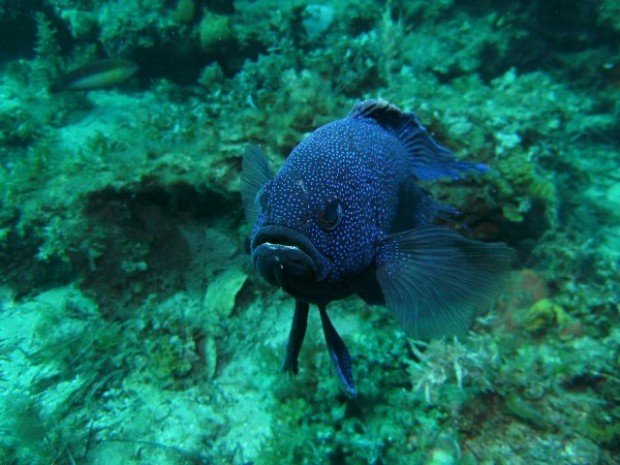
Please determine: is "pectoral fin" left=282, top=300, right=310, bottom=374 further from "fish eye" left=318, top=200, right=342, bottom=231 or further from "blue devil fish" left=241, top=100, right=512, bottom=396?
"fish eye" left=318, top=200, right=342, bottom=231

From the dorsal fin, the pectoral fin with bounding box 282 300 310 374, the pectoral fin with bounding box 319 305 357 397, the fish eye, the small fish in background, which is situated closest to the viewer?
the fish eye

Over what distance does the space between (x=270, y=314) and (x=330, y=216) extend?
3.07 metres

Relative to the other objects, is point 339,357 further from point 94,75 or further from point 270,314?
point 94,75

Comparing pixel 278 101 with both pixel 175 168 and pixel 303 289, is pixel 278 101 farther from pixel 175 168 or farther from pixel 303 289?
pixel 303 289

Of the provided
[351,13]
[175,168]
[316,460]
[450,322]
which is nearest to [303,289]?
[450,322]

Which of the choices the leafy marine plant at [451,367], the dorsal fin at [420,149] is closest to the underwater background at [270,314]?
the leafy marine plant at [451,367]

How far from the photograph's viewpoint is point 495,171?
15.1ft

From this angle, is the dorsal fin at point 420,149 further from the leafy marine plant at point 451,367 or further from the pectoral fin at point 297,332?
the leafy marine plant at point 451,367

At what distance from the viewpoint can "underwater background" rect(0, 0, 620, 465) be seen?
131 inches

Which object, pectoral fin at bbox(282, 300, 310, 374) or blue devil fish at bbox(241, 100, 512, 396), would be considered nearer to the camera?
blue devil fish at bbox(241, 100, 512, 396)

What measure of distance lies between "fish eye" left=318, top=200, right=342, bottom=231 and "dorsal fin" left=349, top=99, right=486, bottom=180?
3.57 feet

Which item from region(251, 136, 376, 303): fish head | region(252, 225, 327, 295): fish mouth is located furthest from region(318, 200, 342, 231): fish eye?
region(252, 225, 327, 295): fish mouth

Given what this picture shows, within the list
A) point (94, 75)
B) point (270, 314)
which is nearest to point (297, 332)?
point (270, 314)

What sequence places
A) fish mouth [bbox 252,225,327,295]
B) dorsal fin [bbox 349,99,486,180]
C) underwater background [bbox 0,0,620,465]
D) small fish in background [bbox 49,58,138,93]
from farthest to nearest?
small fish in background [bbox 49,58,138,93]
underwater background [bbox 0,0,620,465]
dorsal fin [bbox 349,99,486,180]
fish mouth [bbox 252,225,327,295]
